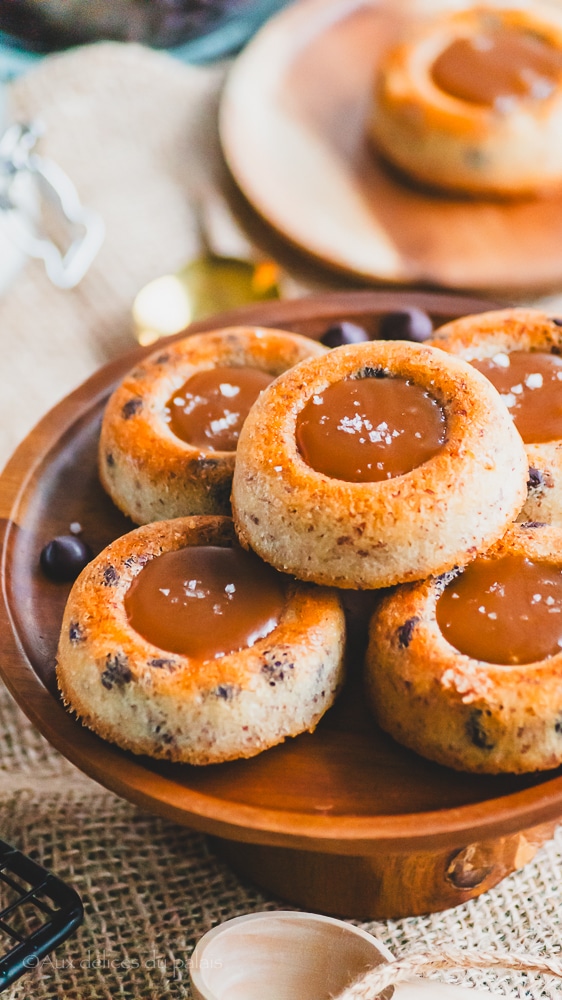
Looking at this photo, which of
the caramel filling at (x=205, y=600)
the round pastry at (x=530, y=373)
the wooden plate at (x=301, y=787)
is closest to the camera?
the wooden plate at (x=301, y=787)

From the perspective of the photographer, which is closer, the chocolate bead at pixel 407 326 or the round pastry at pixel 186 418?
the round pastry at pixel 186 418

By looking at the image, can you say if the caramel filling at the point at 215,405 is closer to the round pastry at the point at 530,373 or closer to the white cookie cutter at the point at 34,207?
the round pastry at the point at 530,373

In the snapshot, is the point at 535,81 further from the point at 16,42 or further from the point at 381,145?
the point at 16,42

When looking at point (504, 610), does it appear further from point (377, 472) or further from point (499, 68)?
point (499, 68)

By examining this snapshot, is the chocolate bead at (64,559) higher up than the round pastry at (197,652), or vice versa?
the round pastry at (197,652)

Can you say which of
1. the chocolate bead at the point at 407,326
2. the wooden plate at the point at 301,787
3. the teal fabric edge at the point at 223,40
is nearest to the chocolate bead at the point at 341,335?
the chocolate bead at the point at 407,326

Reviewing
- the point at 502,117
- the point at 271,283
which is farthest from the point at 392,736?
the point at 502,117

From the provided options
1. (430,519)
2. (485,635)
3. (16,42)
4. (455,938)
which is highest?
(16,42)
